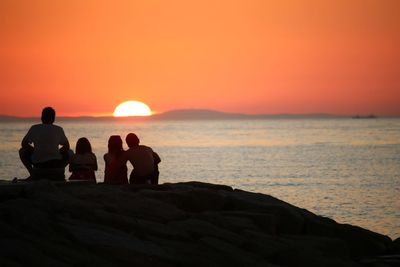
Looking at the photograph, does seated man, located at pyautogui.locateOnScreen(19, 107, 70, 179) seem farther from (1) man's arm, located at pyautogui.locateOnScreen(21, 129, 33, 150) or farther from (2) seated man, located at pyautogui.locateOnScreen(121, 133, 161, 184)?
(2) seated man, located at pyautogui.locateOnScreen(121, 133, 161, 184)

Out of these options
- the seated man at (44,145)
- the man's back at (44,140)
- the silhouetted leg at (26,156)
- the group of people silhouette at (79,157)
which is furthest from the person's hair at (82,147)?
the silhouetted leg at (26,156)

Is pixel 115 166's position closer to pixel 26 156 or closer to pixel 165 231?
pixel 26 156

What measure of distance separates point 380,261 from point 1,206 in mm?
6835

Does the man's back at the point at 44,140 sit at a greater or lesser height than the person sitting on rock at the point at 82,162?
greater

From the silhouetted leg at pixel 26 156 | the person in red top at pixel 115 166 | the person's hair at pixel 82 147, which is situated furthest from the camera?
the person in red top at pixel 115 166

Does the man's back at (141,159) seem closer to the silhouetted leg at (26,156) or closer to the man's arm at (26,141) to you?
the silhouetted leg at (26,156)

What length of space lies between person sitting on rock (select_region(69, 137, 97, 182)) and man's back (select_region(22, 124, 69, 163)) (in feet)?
3.57

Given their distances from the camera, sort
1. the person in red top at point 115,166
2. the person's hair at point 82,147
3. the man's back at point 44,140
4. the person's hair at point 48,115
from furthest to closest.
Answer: the person in red top at point 115,166 < the person's hair at point 82,147 < the person's hair at point 48,115 < the man's back at point 44,140

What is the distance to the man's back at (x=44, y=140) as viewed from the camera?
1698 centimetres

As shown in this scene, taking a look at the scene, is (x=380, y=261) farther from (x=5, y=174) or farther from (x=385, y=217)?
(x=5, y=174)

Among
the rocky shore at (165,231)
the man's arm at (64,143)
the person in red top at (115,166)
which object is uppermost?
the man's arm at (64,143)

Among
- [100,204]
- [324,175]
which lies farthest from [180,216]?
[324,175]

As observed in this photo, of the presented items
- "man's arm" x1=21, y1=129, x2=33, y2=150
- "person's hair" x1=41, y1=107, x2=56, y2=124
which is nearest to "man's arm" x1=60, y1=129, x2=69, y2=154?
"person's hair" x1=41, y1=107, x2=56, y2=124

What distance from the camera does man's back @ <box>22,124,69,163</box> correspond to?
669 inches
